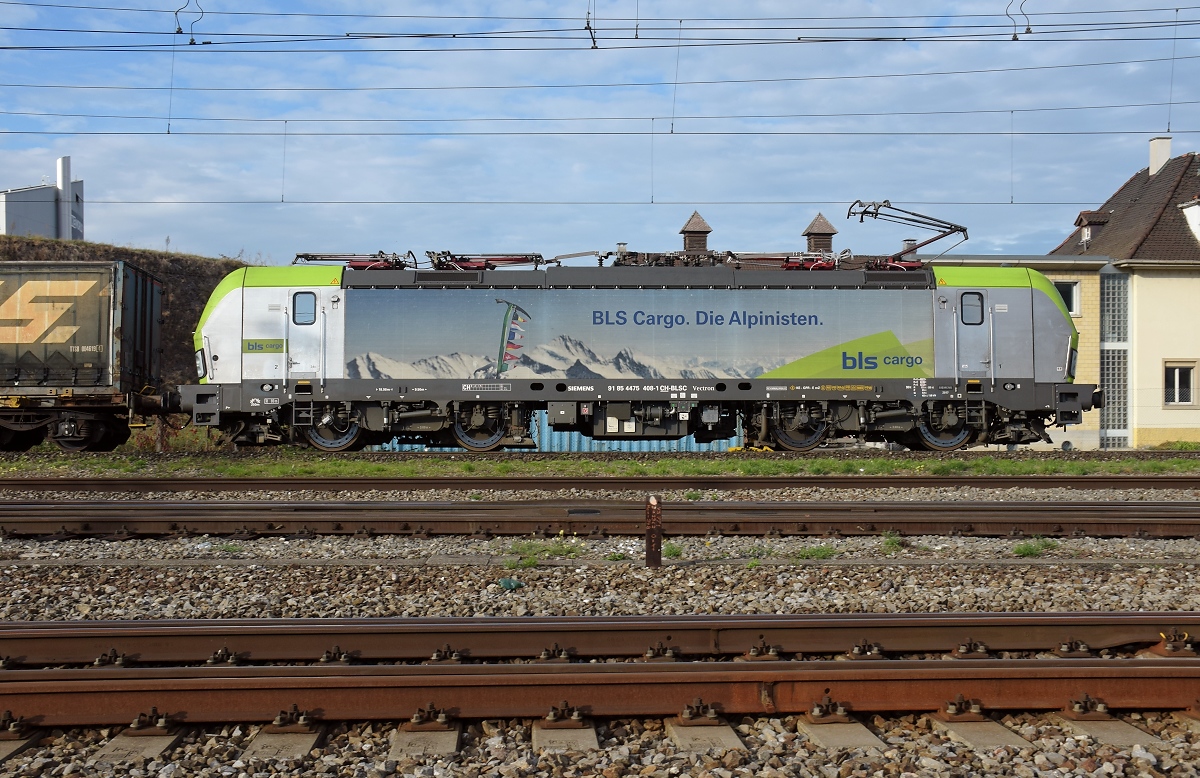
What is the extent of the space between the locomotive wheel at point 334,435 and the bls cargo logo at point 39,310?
5.46 m

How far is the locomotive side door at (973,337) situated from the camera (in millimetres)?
17281

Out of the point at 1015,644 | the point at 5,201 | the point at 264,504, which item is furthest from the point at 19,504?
the point at 5,201

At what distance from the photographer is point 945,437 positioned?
18.1 metres

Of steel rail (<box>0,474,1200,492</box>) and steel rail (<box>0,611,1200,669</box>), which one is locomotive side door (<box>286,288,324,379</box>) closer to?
steel rail (<box>0,474,1200,492</box>)

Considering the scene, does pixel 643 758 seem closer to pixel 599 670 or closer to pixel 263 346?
pixel 599 670

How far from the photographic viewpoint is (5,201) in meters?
39.1

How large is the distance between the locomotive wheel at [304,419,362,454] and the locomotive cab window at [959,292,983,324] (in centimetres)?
1173

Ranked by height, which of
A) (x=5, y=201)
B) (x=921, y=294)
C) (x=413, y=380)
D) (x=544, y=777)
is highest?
(x=5, y=201)

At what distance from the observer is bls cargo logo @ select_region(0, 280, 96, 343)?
18.4m

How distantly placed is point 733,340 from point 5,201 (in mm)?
36060

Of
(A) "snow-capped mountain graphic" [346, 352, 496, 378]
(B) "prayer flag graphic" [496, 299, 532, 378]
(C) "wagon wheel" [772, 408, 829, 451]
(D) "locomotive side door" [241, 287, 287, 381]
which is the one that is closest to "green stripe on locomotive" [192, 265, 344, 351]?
(D) "locomotive side door" [241, 287, 287, 381]

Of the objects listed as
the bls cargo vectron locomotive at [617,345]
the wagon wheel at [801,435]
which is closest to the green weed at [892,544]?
the bls cargo vectron locomotive at [617,345]

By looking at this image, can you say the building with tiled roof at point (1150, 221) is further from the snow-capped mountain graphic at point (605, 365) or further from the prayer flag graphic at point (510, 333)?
the prayer flag graphic at point (510, 333)

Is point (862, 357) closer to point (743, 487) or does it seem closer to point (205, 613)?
point (743, 487)
